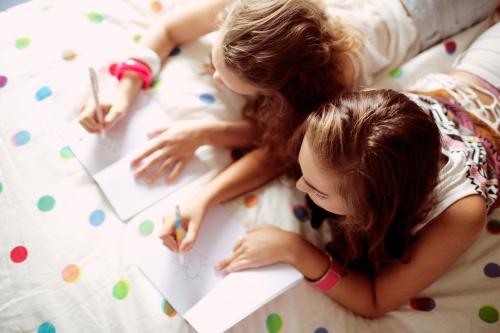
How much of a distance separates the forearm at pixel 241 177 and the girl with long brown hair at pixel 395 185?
92 millimetres

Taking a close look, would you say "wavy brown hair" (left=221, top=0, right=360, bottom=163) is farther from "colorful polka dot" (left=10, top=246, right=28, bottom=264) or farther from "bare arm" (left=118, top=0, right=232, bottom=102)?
"colorful polka dot" (left=10, top=246, right=28, bottom=264)

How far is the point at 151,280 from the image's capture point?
744 millimetres

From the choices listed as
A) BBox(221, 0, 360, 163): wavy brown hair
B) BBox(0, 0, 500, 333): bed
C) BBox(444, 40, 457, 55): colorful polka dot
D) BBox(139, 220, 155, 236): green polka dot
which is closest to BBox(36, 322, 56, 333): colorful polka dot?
BBox(0, 0, 500, 333): bed

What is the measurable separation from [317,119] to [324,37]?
0.70 feet

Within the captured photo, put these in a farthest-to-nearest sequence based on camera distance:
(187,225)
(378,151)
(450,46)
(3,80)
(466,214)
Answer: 1. (450,46)
2. (3,80)
3. (187,225)
4. (466,214)
5. (378,151)

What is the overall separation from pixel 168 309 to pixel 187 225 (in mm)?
147

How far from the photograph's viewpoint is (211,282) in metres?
0.76

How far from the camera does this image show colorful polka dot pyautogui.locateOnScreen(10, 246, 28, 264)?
741mm

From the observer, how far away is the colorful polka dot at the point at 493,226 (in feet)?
2.59

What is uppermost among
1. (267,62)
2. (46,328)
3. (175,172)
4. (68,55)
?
(267,62)

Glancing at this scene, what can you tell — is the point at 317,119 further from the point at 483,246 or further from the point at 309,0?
the point at 483,246

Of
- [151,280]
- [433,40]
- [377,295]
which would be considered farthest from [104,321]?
[433,40]

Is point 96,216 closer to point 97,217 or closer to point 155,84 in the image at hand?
point 97,217

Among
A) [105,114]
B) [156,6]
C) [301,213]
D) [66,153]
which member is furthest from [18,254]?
[156,6]
